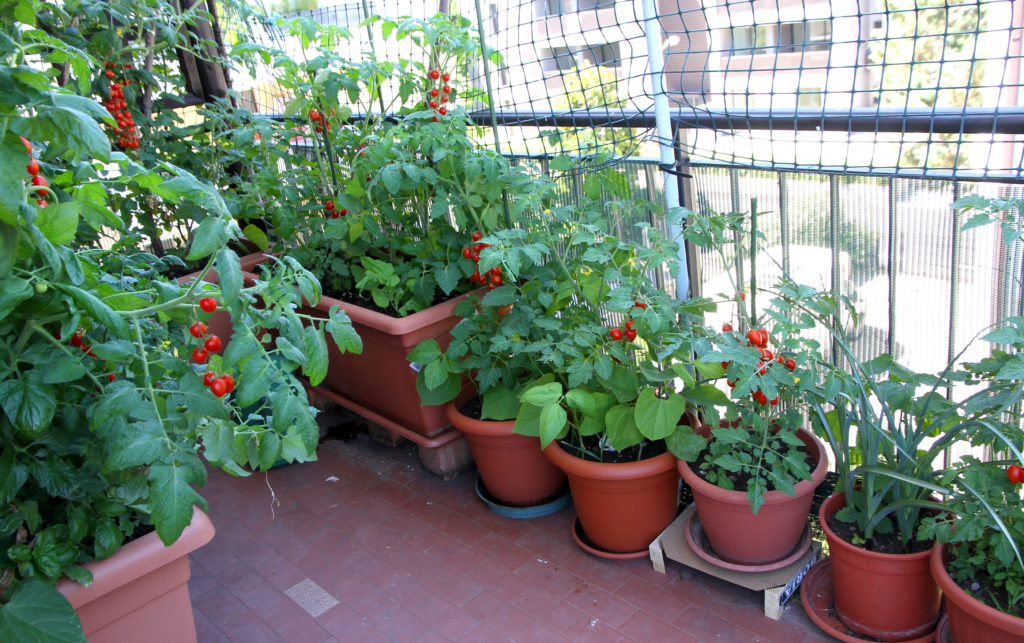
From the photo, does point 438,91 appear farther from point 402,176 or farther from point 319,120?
point 319,120

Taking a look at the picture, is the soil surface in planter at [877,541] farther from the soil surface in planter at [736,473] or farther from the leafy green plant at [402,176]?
the leafy green plant at [402,176]

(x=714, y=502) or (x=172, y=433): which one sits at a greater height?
(x=172, y=433)

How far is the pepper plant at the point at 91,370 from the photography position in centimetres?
122

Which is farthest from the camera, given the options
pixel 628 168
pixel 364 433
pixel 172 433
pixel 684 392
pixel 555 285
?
pixel 364 433

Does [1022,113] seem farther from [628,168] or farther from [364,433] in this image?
[364,433]

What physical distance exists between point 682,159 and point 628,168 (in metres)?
0.24

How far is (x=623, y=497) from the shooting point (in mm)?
2146

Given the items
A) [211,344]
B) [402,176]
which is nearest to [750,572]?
[211,344]

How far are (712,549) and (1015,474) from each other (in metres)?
0.82

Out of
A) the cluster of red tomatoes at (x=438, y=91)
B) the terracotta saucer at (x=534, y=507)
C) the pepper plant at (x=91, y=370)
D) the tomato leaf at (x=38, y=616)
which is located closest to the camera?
the pepper plant at (x=91, y=370)

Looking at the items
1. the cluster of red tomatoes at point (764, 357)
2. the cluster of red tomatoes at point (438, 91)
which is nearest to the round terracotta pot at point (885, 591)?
the cluster of red tomatoes at point (764, 357)

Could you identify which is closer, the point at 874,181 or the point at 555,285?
the point at 874,181

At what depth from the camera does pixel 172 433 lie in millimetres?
1531

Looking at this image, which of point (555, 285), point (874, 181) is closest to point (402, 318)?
point (555, 285)
